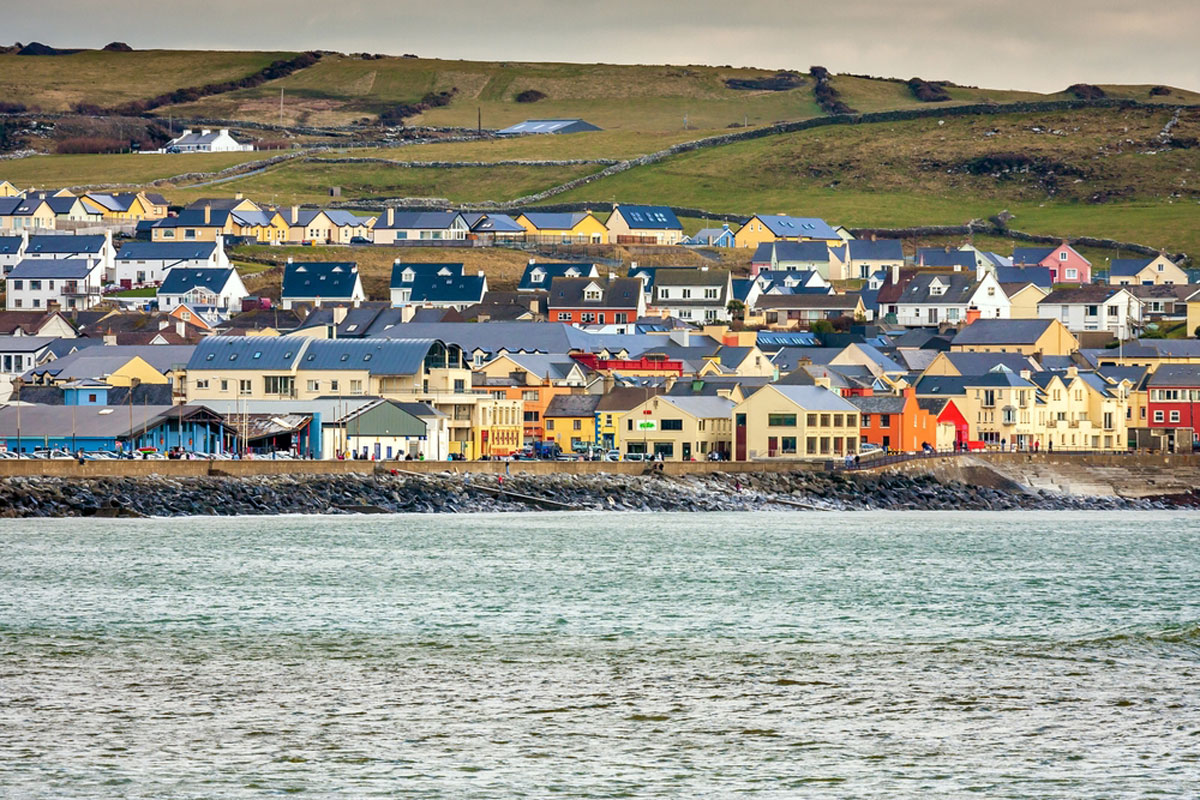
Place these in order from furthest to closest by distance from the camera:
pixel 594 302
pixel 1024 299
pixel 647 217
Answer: pixel 647 217, pixel 1024 299, pixel 594 302

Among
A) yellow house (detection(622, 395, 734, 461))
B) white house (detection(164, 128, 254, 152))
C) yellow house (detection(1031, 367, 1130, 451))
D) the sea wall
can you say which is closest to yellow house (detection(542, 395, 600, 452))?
yellow house (detection(622, 395, 734, 461))

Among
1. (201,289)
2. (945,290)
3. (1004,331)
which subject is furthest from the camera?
(945,290)

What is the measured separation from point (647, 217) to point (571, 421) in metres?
67.4

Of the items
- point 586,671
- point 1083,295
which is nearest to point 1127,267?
point 1083,295

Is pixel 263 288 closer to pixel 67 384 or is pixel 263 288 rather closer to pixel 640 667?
pixel 67 384

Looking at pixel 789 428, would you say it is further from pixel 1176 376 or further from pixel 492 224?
pixel 492 224

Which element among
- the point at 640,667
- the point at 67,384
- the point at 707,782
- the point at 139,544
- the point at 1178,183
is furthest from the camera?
the point at 1178,183

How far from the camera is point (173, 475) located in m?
65.3

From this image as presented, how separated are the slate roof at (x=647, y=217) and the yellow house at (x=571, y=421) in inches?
2553

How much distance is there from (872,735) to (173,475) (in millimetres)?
45236

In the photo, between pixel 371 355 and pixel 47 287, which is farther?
pixel 47 287

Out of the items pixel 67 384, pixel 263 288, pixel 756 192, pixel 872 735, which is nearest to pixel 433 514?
pixel 67 384

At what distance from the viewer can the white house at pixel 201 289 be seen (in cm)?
11969

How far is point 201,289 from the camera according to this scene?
120 m
